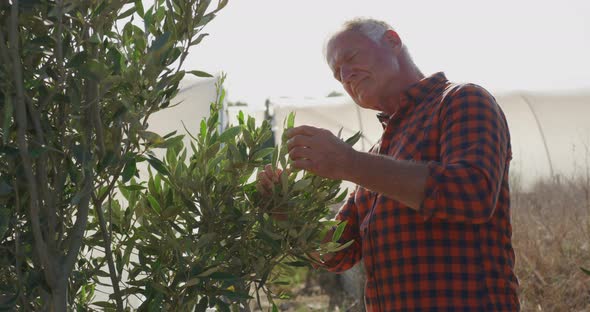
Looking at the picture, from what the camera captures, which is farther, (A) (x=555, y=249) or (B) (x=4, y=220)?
(A) (x=555, y=249)

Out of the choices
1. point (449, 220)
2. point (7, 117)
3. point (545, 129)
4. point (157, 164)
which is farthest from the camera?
point (545, 129)

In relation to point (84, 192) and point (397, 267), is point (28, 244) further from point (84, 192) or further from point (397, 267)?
point (397, 267)

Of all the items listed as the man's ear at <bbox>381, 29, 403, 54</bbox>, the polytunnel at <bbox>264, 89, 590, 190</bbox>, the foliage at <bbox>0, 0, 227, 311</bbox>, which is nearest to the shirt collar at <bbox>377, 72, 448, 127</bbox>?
the man's ear at <bbox>381, 29, 403, 54</bbox>

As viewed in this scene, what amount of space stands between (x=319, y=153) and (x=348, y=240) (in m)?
0.68

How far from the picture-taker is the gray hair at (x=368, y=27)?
215 cm

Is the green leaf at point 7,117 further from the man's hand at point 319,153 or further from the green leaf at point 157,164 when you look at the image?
the man's hand at point 319,153

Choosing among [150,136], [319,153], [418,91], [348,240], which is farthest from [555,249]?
[150,136]

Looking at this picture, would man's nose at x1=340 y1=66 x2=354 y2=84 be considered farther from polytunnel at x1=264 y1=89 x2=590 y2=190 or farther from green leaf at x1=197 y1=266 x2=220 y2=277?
polytunnel at x1=264 y1=89 x2=590 y2=190

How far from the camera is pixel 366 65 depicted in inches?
83.4

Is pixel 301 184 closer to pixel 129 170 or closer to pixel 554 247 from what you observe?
pixel 129 170

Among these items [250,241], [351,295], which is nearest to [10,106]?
[250,241]

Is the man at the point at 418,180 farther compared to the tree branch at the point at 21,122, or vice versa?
the man at the point at 418,180

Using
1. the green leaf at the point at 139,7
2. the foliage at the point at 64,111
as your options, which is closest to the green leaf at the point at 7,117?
the foliage at the point at 64,111

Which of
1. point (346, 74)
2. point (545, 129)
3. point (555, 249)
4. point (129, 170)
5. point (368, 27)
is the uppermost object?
point (545, 129)
